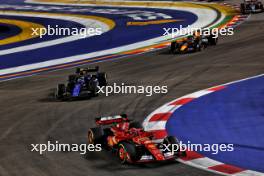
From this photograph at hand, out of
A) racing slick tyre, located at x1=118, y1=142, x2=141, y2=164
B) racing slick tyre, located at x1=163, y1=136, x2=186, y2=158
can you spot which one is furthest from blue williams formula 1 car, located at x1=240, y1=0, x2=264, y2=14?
racing slick tyre, located at x1=118, y1=142, x2=141, y2=164

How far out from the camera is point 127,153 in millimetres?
10516

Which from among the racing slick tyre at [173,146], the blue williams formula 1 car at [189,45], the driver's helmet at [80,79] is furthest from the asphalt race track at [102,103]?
the driver's helmet at [80,79]

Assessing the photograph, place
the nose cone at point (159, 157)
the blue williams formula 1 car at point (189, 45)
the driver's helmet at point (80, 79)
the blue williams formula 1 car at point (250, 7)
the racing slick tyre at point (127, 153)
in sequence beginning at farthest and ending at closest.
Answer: the blue williams formula 1 car at point (250, 7) → the blue williams formula 1 car at point (189, 45) → the driver's helmet at point (80, 79) → the racing slick tyre at point (127, 153) → the nose cone at point (159, 157)

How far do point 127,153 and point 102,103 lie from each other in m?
5.34

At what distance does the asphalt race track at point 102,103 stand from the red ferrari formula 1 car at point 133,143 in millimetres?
177

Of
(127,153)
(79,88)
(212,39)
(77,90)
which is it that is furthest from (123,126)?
(212,39)

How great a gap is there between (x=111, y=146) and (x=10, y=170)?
2.06 metres

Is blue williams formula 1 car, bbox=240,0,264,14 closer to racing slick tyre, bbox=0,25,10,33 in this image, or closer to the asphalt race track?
the asphalt race track

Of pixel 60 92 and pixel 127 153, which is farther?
pixel 60 92

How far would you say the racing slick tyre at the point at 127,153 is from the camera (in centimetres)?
1044

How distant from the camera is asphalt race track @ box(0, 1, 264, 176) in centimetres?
1057

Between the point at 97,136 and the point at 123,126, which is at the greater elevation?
the point at 123,126

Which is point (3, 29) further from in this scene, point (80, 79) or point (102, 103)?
point (102, 103)

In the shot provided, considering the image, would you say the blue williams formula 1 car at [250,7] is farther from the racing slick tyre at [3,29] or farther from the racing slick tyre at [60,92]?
the racing slick tyre at [60,92]
